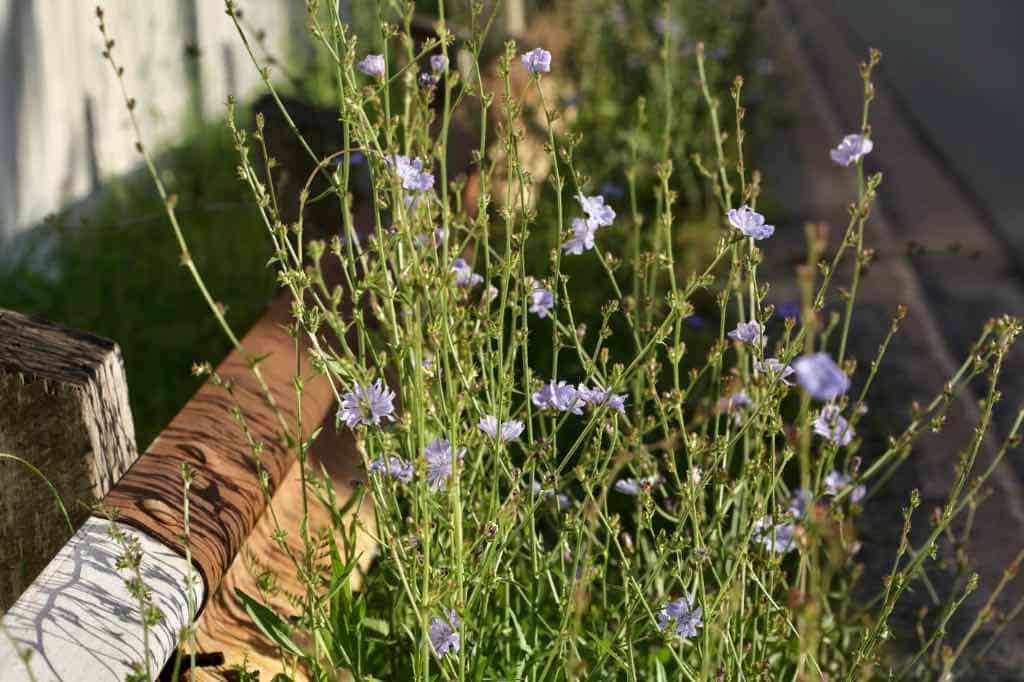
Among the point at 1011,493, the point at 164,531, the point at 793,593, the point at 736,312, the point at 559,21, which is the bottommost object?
the point at 164,531

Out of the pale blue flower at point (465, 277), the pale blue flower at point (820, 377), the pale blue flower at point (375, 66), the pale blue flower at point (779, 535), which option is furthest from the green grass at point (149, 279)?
the pale blue flower at point (820, 377)

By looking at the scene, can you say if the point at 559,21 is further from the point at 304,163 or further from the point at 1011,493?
the point at 1011,493

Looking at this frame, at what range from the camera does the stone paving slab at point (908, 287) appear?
123 inches

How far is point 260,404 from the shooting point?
221cm

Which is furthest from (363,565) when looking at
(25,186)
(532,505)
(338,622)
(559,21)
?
(559,21)

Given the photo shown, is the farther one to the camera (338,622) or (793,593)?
(338,622)

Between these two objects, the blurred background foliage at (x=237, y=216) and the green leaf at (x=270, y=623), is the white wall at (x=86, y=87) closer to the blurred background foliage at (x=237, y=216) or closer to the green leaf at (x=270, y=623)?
the blurred background foliage at (x=237, y=216)

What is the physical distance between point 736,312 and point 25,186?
2.15 m

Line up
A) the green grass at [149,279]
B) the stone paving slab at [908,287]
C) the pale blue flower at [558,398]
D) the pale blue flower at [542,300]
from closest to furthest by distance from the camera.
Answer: the pale blue flower at [558,398]
the pale blue flower at [542,300]
the stone paving slab at [908,287]
the green grass at [149,279]

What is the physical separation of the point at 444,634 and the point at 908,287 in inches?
124

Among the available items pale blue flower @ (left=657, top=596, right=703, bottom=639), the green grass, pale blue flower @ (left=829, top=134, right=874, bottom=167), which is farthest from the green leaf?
the green grass

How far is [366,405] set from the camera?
5.70ft

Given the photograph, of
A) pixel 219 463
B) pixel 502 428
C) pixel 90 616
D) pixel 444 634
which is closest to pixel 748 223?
pixel 502 428

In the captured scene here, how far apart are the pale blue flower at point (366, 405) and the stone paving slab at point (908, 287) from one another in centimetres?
150
